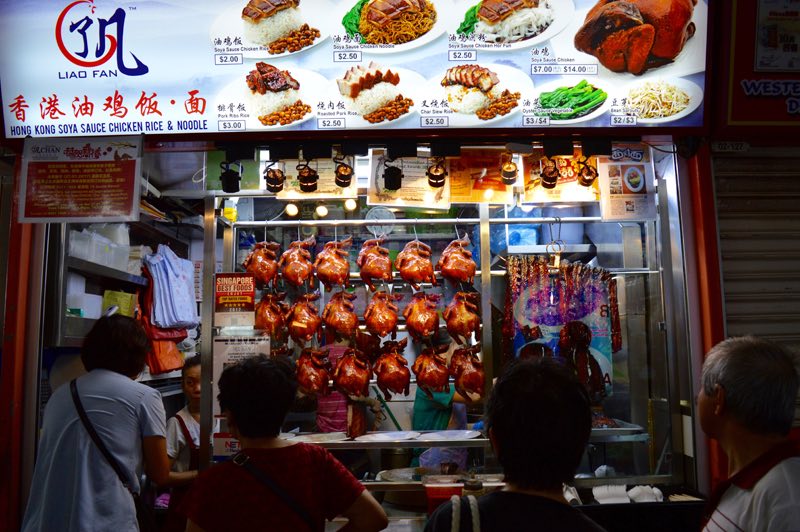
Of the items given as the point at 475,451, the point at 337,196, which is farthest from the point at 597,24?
the point at 475,451

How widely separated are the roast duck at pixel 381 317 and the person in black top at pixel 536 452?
308 centimetres

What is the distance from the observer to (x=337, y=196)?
4812mm

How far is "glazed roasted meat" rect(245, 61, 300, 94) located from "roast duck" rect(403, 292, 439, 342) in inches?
74.5

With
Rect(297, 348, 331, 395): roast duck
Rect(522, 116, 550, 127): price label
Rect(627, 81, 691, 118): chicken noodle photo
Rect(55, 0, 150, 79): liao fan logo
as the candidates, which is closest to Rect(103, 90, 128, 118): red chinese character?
Rect(55, 0, 150, 79): liao fan logo

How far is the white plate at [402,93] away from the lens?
4.17 meters

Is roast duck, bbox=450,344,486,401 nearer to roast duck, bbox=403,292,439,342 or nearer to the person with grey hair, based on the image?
roast duck, bbox=403,292,439,342

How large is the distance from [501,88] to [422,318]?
1.83m

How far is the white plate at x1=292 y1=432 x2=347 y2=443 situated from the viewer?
4605 millimetres

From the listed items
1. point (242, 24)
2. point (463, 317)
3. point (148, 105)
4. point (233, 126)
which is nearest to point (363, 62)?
point (242, 24)

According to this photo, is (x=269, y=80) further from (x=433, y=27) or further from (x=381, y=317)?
(x=381, y=317)

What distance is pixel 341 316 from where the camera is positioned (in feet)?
16.3

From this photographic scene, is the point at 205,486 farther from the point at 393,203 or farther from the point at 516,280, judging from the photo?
the point at 516,280

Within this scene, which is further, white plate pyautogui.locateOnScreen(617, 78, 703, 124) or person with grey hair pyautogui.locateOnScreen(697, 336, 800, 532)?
white plate pyautogui.locateOnScreen(617, 78, 703, 124)

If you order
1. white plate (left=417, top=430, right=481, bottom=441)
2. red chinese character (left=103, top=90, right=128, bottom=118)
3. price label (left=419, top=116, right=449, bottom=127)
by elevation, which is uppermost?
red chinese character (left=103, top=90, right=128, bottom=118)
